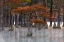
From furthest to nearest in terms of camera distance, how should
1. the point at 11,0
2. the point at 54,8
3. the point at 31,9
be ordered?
1. the point at 54,8
2. the point at 11,0
3. the point at 31,9

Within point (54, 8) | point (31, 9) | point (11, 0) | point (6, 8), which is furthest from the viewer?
point (54, 8)

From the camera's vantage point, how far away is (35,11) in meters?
22.2

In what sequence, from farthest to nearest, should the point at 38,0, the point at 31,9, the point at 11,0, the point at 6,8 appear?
1. the point at 38,0
2. the point at 6,8
3. the point at 11,0
4. the point at 31,9

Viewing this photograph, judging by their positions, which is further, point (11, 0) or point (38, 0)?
point (38, 0)

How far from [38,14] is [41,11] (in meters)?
0.72

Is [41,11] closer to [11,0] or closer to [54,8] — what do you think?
[11,0]

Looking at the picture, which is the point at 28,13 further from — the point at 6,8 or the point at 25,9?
the point at 6,8

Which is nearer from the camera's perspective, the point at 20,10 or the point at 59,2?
the point at 20,10

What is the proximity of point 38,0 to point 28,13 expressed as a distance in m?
13.8

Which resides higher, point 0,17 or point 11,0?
point 11,0

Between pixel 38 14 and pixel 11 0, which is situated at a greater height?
pixel 11 0

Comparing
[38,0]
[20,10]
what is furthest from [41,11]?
[38,0]

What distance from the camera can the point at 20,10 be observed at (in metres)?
22.3

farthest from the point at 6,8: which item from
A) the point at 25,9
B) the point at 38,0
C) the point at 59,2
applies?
the point at 25,9
